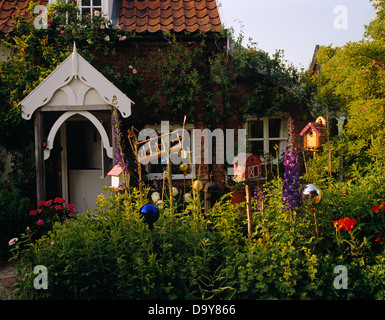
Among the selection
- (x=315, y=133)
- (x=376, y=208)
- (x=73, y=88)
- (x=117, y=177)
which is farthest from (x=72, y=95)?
(x=376, y=208)

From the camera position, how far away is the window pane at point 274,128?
942 cm

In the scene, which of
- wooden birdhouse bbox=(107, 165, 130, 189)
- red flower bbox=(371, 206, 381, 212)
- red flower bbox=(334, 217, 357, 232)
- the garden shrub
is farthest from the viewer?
the garden shrub

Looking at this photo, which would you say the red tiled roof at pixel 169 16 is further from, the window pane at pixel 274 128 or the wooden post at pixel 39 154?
the wooden post at pixel 39 154

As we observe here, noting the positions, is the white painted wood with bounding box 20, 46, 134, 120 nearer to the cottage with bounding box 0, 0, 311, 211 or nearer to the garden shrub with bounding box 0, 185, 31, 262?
the cottage with bounding box 0, 0, 311, 211

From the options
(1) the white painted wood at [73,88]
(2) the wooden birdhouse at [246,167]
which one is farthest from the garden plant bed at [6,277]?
(2) the wooden birdhouse at [246,167]

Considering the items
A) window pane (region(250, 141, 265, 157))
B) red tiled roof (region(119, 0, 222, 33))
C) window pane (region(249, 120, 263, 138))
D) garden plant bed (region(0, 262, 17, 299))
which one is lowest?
garden plant bed (region(0, 262, 17, 299))

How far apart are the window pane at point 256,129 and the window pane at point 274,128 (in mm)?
274

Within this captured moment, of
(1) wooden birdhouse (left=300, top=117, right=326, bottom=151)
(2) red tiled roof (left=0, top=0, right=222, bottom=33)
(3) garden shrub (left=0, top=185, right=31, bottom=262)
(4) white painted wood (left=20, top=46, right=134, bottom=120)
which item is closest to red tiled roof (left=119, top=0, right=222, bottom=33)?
(2) red tiled roof (left=0, top=0, right=222, bottom=33)

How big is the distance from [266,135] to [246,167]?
17.1ft

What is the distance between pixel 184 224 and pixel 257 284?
3.49 feet

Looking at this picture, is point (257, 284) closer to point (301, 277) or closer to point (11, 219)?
point (301, 277)

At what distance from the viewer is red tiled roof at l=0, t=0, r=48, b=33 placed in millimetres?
8034
